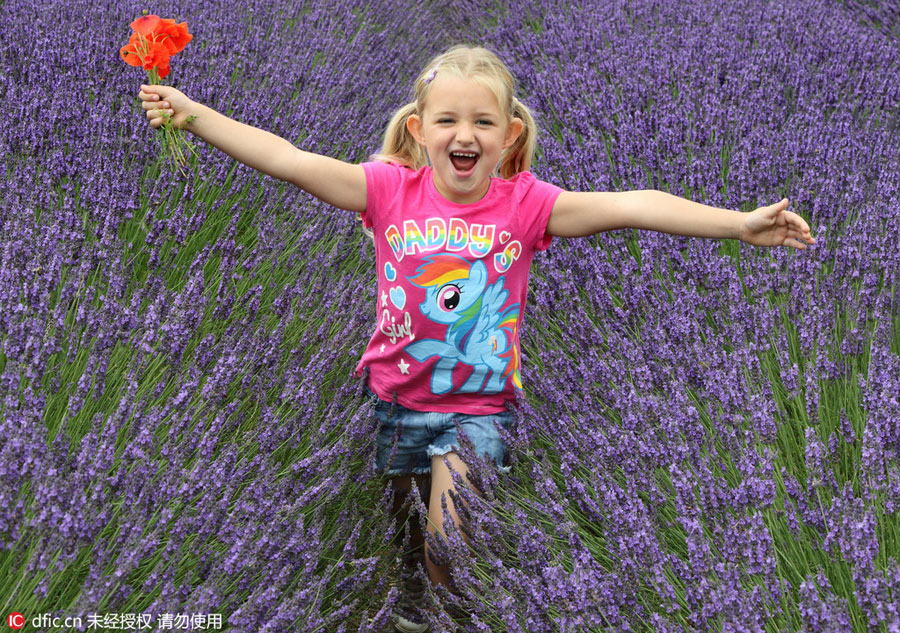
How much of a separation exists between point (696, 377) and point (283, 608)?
3.71 feet

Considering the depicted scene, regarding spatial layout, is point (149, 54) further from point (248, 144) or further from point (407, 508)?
point (407, 508)

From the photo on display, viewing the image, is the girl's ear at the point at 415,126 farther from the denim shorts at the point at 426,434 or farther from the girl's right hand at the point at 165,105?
the denim shorts at the point at 426,434

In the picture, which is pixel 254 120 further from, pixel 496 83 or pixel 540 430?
pixel 540 430

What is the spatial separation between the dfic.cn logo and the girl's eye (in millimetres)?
1175

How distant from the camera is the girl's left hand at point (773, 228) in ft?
6.26

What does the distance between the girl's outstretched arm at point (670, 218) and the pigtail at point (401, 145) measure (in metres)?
0.47

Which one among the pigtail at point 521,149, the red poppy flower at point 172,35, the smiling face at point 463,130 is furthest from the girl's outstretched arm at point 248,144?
the pigtail at point 521,149

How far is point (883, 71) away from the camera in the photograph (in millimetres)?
4051

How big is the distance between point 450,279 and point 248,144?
0.58 m

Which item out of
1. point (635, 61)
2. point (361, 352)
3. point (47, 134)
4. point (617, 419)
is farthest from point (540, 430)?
point (635, 61)

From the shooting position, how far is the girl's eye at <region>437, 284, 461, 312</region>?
7.38 ft

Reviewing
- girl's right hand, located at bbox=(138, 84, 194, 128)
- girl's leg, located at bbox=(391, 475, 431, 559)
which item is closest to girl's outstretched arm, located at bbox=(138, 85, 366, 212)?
girl's right hand, located at bbox=(138, 84, 194, 128)

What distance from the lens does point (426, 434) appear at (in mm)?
2354

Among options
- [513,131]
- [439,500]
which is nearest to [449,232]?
[513,131]
